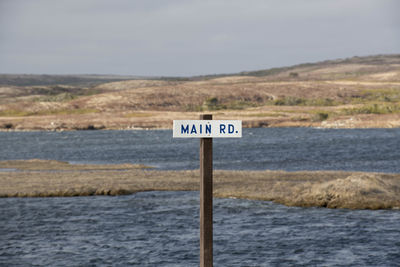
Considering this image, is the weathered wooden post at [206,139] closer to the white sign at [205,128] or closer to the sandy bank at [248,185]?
the white sign at [205,128]

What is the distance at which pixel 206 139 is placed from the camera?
17.4 m

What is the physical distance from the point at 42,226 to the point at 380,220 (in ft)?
58.3

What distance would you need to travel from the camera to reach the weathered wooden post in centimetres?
1691

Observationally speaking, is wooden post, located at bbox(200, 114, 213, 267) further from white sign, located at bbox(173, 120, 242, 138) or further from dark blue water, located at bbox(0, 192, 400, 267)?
dark blue water, located at bbox(0, 192, 400, 267)

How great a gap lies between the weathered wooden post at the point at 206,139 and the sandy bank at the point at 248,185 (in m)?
25.3

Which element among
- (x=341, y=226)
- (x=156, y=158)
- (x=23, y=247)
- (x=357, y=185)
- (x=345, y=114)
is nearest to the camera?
(x=23, y=247)

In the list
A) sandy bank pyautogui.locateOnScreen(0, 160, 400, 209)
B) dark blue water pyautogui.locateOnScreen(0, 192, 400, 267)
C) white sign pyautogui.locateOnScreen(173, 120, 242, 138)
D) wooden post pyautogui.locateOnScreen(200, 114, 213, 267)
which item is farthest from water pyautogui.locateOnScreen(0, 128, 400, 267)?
white sign pyautogui.locateOnScreen(173, 120, 242, 138)

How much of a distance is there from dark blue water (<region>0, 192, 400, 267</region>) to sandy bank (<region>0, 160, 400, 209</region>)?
4.41 feet

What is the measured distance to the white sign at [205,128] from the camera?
16859 mm

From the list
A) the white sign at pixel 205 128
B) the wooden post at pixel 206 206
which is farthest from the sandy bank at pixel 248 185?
the white sign at pixel 205 128

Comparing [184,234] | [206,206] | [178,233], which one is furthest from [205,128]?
[178,233]

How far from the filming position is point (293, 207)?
42.7 metres

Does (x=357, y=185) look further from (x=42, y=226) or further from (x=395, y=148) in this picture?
(x=395, y=148)

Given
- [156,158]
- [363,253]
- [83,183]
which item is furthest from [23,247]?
[156,158]
